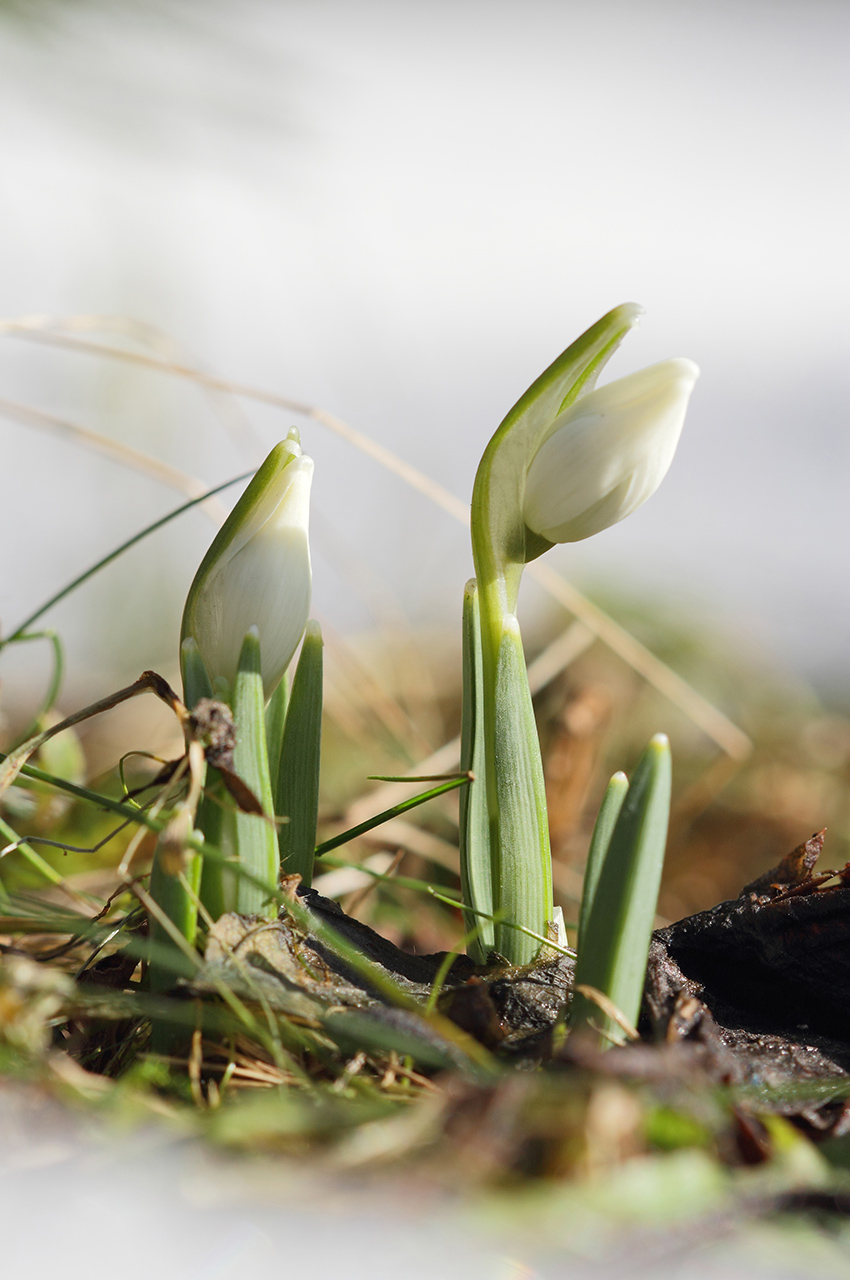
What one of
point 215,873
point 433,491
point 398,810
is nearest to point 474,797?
point 398,810

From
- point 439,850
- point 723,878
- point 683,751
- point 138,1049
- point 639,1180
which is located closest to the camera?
point 639,1180

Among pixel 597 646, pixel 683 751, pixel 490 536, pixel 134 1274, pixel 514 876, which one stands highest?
pixel 597 646

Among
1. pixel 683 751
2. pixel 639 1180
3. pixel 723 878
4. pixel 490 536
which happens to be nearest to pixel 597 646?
pixel 683 751

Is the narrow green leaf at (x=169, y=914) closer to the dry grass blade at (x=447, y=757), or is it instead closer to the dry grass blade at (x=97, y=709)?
the dry grass blade at (x=97, y=709)

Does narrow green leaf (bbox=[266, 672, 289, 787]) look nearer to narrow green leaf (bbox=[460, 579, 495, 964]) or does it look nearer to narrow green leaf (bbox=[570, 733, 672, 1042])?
narrow green leaf (bbox=[460, 579, 495, 964])

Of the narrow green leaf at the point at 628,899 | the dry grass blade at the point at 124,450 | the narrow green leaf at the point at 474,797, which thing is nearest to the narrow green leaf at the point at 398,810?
the narrow green leaf at the point at 474,797

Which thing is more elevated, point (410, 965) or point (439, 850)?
point (439, 850)

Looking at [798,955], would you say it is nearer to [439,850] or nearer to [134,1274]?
[134,1274]

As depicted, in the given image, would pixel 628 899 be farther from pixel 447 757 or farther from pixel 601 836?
pixel 447 757

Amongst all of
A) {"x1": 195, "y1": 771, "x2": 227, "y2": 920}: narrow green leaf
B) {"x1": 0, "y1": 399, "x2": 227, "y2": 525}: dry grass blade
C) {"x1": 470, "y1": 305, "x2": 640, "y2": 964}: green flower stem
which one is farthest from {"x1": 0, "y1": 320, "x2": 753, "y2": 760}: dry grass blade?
{"x1": 195, "y1": 771, "x2": 227, "y2": 920}: narrow green leaf
